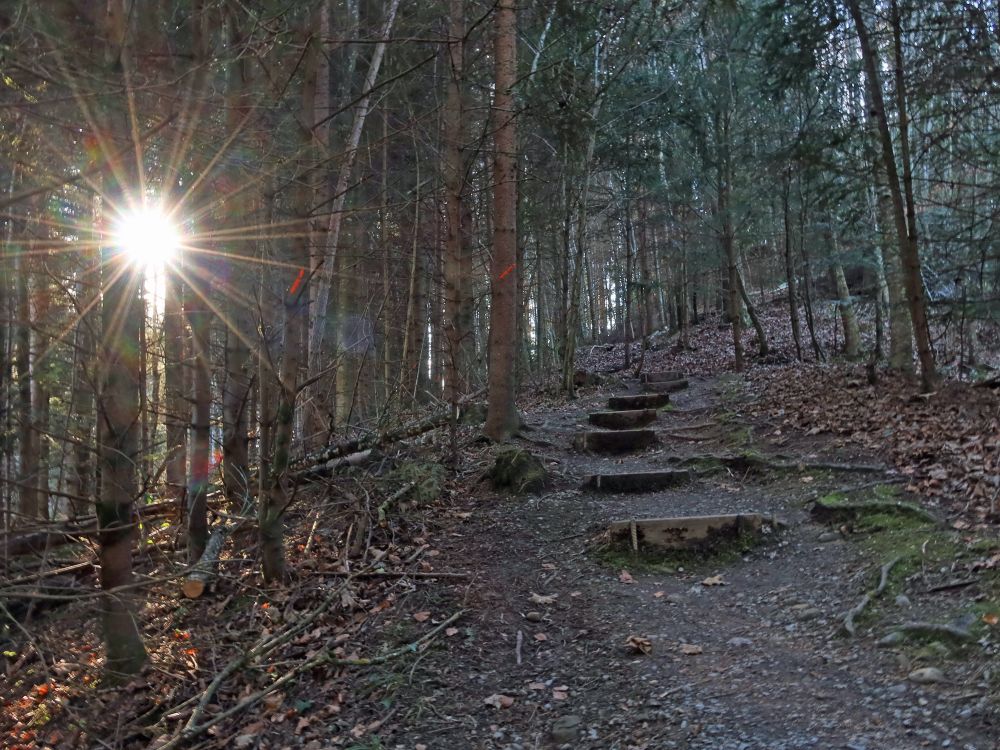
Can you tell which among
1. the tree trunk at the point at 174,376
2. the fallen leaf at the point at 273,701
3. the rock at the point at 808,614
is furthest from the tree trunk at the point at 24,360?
the rock at the point at 808,614

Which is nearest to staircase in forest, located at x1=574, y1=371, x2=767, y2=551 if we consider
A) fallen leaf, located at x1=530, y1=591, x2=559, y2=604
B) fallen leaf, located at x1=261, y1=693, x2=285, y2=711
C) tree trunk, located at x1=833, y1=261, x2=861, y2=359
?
fallen leaf, located at x1=530, y1=591, x2=559, y2=604

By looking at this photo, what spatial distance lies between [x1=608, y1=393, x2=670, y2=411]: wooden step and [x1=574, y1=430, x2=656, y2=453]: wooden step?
237 centimetres

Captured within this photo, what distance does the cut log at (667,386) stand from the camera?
13.7m

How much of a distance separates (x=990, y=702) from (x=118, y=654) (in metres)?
5.00

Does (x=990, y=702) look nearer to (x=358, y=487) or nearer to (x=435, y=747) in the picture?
(x=435, y=747)

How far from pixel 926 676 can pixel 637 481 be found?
13.8 ft

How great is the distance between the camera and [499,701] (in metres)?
4.07

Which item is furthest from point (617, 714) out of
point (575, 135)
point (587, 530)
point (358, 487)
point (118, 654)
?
point (575, 135)

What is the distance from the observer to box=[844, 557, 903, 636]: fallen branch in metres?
4.24

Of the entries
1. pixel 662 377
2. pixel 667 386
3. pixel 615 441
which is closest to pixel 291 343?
pixel 615 441

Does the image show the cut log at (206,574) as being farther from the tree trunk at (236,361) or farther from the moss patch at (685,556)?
the moss patch at (685,556)

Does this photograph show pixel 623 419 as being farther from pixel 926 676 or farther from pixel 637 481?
pixel 926 676

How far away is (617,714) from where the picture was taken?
379 centimetres

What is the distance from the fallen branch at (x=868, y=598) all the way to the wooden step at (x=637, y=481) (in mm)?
3040
